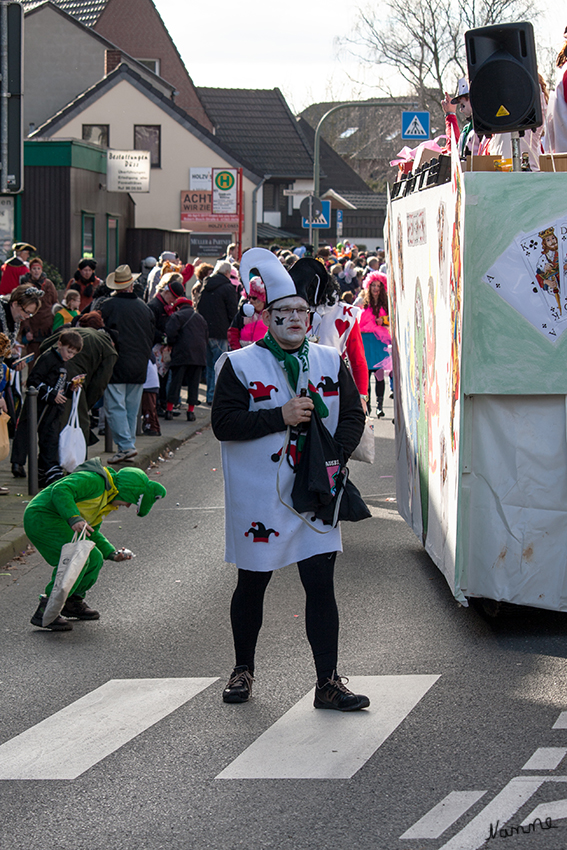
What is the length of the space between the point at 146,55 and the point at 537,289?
172 feet

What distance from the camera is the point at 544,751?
4625 mm

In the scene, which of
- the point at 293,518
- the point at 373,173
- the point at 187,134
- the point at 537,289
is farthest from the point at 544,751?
the point at 373,173

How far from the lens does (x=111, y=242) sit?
3161 centimetres

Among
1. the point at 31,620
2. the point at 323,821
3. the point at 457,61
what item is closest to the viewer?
the point at 323,821

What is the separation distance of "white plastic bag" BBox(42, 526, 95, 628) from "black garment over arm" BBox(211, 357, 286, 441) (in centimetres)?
159

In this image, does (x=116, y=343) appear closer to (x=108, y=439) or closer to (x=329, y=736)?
(x=108, y=439)

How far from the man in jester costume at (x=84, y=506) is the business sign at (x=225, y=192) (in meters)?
30.0

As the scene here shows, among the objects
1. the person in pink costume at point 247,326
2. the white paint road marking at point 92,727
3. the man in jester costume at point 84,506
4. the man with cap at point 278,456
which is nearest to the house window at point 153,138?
the person in pink costume at point 247,326

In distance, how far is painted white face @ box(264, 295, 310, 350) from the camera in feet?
17.3

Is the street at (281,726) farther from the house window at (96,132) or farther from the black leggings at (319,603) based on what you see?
the house window at (96,132)

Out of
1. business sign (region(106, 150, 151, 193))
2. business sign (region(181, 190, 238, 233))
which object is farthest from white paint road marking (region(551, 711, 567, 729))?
business sign (region(181, 190, 238, 233))

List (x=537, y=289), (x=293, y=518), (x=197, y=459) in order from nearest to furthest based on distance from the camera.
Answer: (x=293, y=518) < (x=537, y=289) < (x=197, y=459)

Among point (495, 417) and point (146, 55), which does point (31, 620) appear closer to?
point (495, 417)

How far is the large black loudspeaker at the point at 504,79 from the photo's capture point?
620 cm
